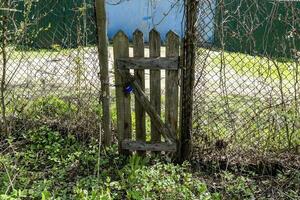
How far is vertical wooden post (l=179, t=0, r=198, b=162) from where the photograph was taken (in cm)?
414

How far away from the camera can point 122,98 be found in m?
4.51

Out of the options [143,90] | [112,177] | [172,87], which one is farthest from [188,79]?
[112,177]

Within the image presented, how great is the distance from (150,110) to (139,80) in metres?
0.31

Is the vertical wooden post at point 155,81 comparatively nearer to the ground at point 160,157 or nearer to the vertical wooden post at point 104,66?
the ground at point 160,157

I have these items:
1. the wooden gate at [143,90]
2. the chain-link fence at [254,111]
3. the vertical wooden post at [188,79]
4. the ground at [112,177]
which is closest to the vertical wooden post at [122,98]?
the wooden gate at [143,90]

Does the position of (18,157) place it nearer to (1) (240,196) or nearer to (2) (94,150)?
(2) (94,150)

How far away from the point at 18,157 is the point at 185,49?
6.31ft

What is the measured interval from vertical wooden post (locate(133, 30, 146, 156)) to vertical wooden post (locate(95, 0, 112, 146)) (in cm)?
30

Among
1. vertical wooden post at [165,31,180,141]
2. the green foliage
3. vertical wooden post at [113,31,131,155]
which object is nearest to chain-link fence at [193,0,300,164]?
vertical wooden post at [165,31,180,141]

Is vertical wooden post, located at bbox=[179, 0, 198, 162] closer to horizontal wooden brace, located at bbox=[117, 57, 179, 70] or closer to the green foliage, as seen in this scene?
horizontal wooden brace, located at bbox=[117, 57, 179, 70]

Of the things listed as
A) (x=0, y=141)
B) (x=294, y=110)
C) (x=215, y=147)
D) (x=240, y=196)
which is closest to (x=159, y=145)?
(x=215, y=147)

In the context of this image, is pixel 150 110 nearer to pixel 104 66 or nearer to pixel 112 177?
pixel 104 66

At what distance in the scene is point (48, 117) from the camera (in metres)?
5.37

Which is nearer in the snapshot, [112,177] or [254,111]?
[112,177]
